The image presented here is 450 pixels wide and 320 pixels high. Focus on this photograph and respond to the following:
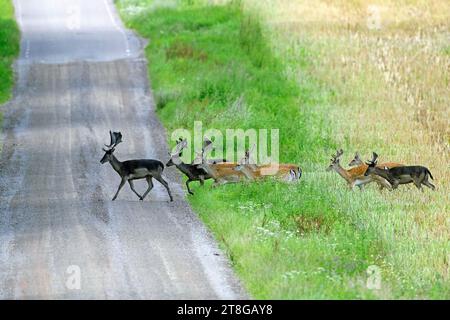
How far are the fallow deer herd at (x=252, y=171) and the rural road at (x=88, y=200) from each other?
51 cm

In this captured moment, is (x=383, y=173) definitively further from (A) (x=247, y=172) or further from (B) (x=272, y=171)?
(A) (x=247, y=172)

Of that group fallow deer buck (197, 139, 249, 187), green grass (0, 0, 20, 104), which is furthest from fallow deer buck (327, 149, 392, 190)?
green grass (0, 0, 20, 104)

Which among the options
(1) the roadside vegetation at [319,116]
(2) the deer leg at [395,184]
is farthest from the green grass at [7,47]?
(2) the deer leg at [395,184]

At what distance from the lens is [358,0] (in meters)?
43.6

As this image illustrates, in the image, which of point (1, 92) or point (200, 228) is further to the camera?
point (1, 92)

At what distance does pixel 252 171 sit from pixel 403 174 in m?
2.70

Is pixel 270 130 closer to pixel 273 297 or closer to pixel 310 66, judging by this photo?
pixel 310 66

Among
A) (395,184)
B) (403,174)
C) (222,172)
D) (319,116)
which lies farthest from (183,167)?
(319,116)

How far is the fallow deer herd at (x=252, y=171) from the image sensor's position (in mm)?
19250

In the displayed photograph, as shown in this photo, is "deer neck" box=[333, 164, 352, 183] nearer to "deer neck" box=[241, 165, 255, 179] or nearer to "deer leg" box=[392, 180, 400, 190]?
"deer leg" box=[392, 180, 400, 190]

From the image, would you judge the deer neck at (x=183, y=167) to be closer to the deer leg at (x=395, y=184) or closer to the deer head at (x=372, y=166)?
the deer head at (x=372, y=166)

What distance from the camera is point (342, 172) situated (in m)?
20.3
